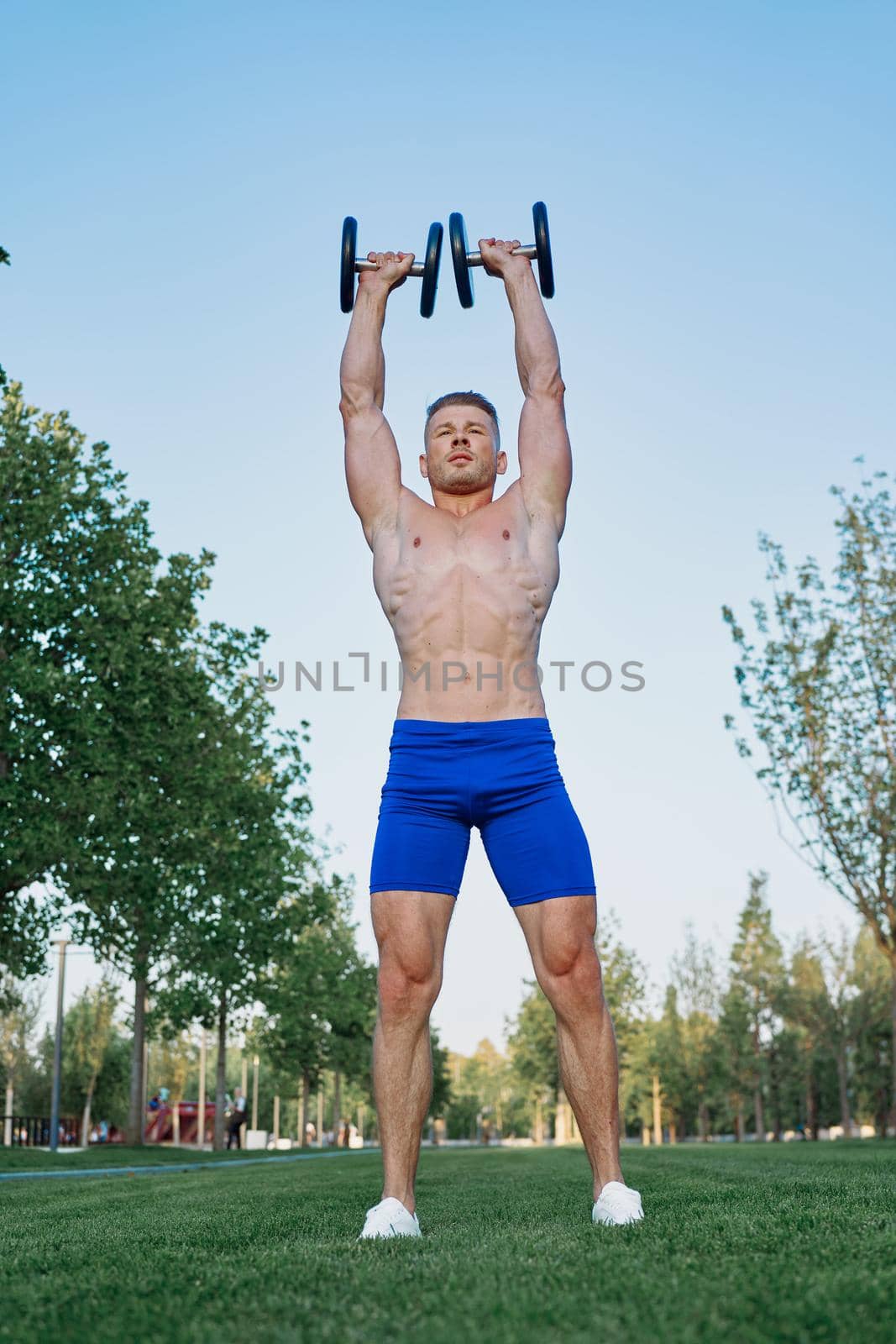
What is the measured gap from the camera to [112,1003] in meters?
43.8

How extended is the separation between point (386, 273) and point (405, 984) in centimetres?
268

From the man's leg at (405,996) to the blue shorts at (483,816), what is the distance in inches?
2.9

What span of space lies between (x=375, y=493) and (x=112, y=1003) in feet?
140

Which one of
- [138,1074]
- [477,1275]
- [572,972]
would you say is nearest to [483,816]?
[572,972]

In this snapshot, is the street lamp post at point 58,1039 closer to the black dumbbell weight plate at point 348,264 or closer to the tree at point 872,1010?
the black dumbbell weight plate at point 348,264

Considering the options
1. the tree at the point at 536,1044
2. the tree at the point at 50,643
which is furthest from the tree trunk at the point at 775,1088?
the tree at the point at 50,643

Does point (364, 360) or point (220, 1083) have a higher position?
point (364, 360)

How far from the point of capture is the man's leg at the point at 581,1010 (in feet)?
12.9

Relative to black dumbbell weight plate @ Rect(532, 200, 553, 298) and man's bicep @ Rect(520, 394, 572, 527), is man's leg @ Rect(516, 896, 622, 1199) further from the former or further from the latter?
black dumbbell weight plate @ Rect(532, 200, 553, 298)

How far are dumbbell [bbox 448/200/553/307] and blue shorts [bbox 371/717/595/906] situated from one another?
1888mm

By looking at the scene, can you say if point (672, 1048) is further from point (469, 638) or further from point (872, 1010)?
point (469, 638)

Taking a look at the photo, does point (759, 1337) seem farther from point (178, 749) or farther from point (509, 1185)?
point (178, 749)

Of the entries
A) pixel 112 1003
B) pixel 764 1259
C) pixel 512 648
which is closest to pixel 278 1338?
pixel 764 1259

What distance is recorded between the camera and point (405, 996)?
398 cm
